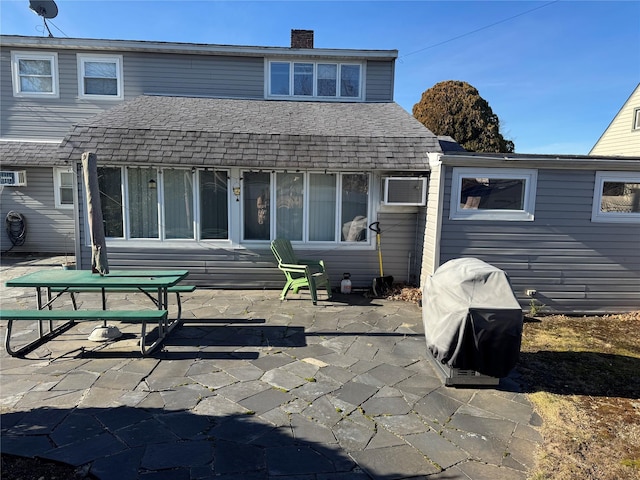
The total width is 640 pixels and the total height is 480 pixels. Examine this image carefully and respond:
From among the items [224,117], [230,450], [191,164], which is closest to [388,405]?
[230,450]

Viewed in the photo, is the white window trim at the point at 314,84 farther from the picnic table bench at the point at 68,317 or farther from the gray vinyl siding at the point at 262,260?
the picnic table bench at the point at 68,317

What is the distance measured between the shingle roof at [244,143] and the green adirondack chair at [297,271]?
1.53 metres

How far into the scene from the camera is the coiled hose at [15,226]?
10727 millimetres

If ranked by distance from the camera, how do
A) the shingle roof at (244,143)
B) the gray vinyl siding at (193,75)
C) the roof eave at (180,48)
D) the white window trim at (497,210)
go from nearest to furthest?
the white window trim at (497,210) < the shingle roof at (244,143) < the roof eave at (180,48) < the gray vinyl siding at (193,75)

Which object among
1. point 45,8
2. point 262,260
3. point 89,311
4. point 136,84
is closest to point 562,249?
point 262,260

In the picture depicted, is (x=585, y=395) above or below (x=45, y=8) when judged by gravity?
below

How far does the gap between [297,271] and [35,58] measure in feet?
33.1

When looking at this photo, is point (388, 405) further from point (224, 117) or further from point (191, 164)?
point (224, 117)

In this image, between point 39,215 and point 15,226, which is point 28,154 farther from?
point 15,226

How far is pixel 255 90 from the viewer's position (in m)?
10.8

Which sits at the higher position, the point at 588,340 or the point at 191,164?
the point at 191,164

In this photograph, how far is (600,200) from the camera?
6383 millimetres

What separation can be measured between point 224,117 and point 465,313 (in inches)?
270

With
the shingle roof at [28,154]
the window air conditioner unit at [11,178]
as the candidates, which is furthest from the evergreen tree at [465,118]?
the window air conditioner unit at [11,178]
